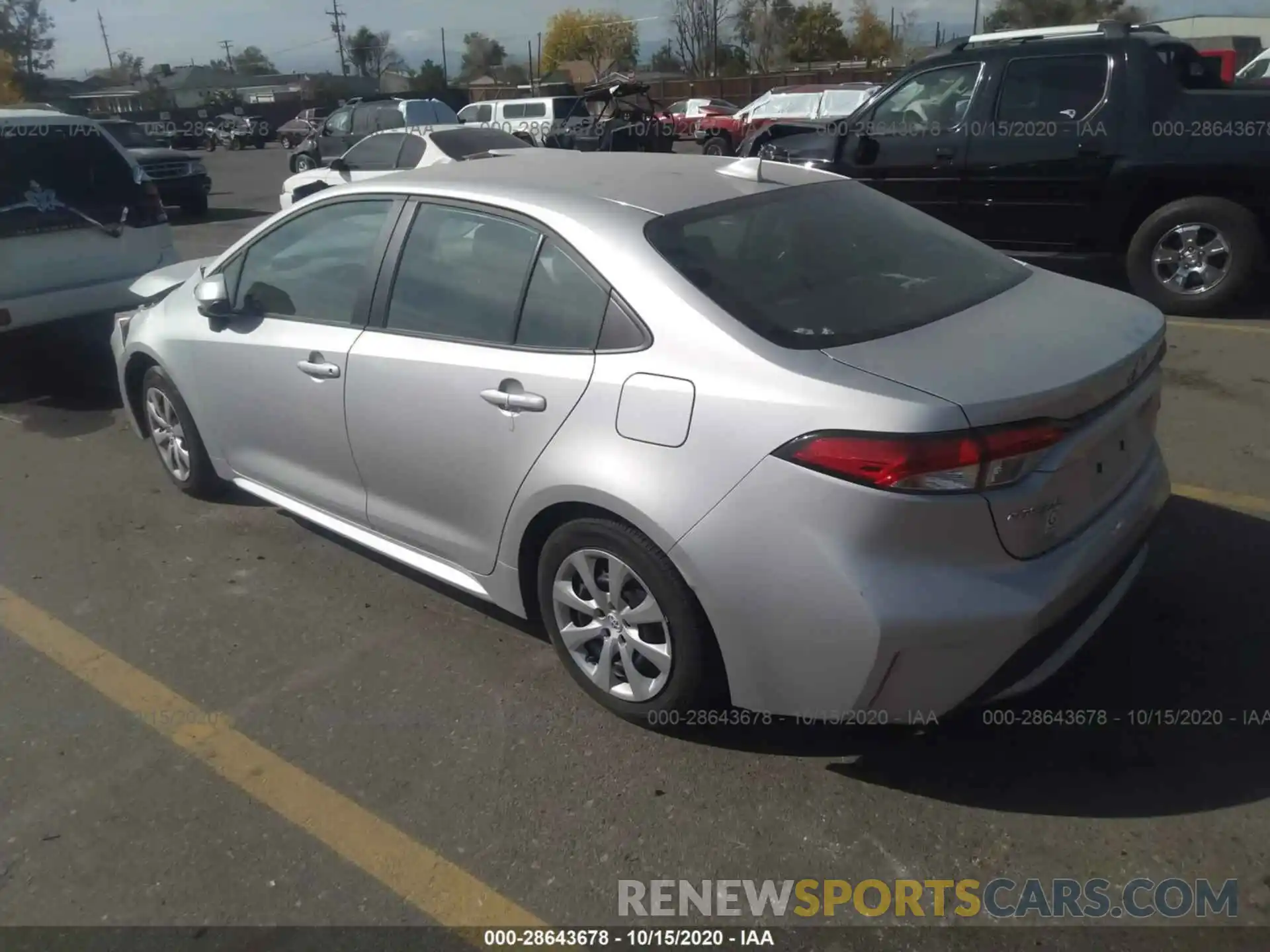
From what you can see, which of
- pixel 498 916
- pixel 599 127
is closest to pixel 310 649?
pixel 498 916

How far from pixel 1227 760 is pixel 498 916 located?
2.01 m

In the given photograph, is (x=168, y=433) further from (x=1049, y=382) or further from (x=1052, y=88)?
(x=1052, y=88)

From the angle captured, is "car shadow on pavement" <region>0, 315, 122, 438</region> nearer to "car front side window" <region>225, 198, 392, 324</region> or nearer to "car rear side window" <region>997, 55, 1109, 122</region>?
"car front side window" <region>225, 198, 392, 324</region>

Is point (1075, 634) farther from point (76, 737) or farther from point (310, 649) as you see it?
point (76, 737)

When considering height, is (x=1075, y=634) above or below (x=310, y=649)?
above

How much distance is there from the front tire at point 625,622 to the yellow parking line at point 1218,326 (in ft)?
19.1

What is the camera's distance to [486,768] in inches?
122

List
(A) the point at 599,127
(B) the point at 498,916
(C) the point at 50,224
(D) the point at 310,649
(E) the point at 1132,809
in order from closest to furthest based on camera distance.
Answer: (B) the point at 498,916, (E) the point at 1132,809, (D) the point at 310,649, (C) the point at 50,224, (A) the point at 599,127

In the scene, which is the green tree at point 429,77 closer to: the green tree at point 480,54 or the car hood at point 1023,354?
the green tree at point 480,54

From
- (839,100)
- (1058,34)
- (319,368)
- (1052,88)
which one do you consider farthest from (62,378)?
(839,100)

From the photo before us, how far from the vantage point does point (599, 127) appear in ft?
82.9

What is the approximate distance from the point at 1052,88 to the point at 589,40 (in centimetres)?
9311

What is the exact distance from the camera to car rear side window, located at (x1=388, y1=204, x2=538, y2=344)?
3.33 meters

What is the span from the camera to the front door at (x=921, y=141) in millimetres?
8102
